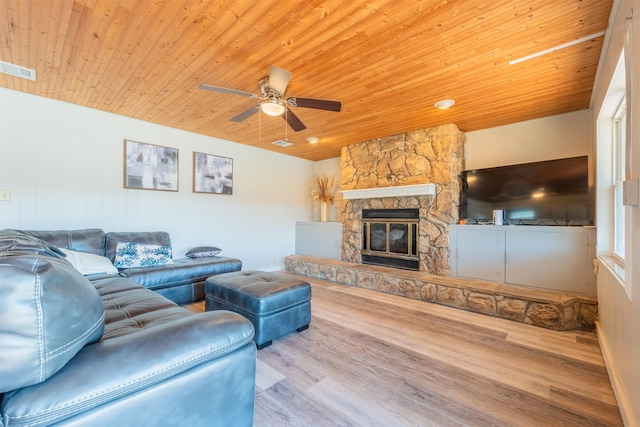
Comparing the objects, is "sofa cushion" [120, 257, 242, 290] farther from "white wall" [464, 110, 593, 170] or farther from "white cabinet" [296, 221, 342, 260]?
"white wall" [464, 110, 593, 170]

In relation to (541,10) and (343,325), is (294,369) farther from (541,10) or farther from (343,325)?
(541,10)

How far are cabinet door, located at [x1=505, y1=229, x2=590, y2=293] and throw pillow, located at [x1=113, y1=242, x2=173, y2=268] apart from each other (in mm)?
4352

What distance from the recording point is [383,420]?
149cm

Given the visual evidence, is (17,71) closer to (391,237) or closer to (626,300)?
(391,237)

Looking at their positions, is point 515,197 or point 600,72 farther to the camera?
point 515,197

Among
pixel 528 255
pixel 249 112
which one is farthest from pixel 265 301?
pixel 528 255

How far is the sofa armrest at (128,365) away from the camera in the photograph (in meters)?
0.73

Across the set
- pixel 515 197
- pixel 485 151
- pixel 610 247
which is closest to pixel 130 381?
pixel 610 247

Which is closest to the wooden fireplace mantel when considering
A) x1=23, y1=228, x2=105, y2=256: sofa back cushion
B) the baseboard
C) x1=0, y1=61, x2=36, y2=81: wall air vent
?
the baseboard

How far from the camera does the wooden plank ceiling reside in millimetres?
1766

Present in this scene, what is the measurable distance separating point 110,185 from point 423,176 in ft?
14.4

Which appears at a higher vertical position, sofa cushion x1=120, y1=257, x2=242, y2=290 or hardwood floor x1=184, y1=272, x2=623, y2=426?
sofa cushion x1=120, y1=257, x2=242, y2=290

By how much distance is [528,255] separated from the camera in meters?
3.28

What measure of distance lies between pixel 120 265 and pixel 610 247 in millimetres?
4912
